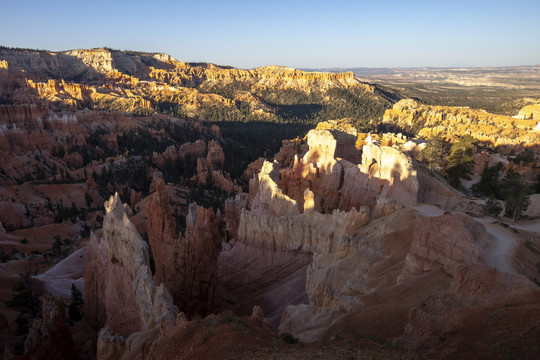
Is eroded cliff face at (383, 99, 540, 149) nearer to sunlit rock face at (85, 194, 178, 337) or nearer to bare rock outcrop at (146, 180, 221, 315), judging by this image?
bare rock outcrop at (146, 180, 221, 315)

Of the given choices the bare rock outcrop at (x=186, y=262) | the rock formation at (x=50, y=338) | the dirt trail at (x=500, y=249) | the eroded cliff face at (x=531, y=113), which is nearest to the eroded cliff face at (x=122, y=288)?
the rock formation at (x=50, y=338)

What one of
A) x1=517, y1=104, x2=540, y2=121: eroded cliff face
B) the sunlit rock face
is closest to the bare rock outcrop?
the sunlit rock face

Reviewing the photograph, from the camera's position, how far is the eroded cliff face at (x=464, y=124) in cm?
6899

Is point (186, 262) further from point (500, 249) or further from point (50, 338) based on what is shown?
point (500, 249)

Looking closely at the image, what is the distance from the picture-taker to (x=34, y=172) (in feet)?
199

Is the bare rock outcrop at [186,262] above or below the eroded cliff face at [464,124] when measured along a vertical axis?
below


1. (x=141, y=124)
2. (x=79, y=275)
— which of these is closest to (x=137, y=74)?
(x=141, y=124)

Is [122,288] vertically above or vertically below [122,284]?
below

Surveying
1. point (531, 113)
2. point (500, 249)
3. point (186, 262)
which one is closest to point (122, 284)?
point (186, 262)

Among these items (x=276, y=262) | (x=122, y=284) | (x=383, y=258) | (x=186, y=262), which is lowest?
(x=276, y=262)

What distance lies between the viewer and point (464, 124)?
8469 centimetres

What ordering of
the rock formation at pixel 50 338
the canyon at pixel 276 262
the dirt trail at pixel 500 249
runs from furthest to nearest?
1. the rock formation at pixel 50 338
2. the dirt trail at pixel 500 249
3. the canyon at pixel 276 262

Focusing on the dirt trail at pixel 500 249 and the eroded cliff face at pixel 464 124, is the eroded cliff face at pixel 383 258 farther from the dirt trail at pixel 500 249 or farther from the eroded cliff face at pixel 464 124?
the eroded cliff face at pixel 464 124

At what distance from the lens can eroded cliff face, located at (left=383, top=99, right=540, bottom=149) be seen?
68994 millimetres
